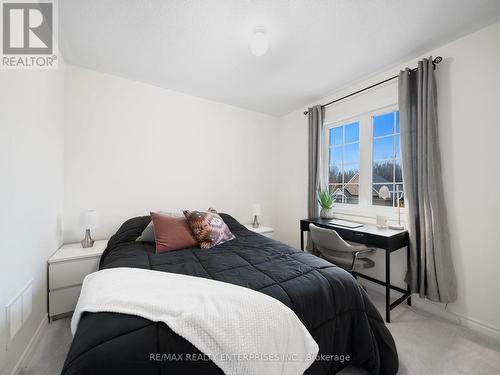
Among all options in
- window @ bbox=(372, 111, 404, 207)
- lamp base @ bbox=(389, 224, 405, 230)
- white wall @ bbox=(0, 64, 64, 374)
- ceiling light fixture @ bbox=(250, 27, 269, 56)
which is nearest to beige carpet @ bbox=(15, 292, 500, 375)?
white wall @ bbox=(0, 64, 64, 374)

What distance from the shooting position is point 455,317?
1770 millimetres

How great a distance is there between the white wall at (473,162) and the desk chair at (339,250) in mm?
712

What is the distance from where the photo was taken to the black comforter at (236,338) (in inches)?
29.2

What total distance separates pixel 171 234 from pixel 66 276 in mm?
930

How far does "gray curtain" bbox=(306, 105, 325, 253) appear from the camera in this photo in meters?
2.86

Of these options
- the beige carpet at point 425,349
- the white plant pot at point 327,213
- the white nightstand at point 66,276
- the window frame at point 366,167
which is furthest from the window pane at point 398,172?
the white nightstand at point 66,276

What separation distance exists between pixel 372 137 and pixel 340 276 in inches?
73.6

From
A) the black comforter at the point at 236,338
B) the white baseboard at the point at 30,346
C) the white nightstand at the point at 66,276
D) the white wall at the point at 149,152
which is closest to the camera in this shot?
the black comforter at the point at 236,338

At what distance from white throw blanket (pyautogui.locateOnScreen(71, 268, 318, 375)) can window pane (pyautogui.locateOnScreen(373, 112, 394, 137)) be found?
7.52 feet

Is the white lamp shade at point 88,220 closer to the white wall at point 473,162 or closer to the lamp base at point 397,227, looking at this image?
the lamp base at point 397,227

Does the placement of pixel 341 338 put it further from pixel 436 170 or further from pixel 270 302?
pixel 436 170

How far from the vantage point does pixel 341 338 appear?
118 cm

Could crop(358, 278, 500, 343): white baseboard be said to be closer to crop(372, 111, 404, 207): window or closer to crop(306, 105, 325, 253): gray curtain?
crop(372, 111, 404, 207): window

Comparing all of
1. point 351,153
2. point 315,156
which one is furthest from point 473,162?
point 315,156
